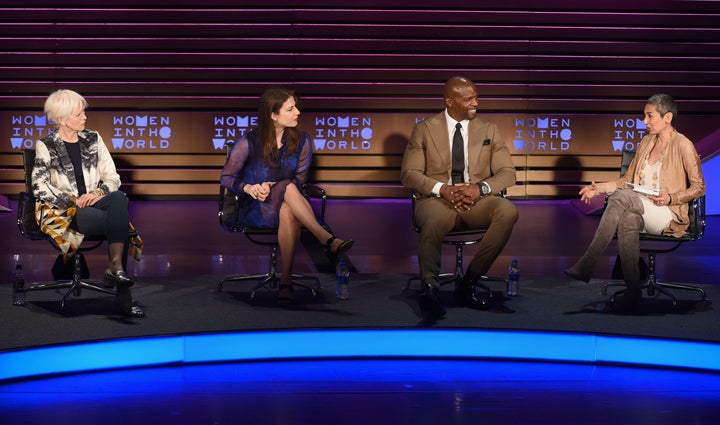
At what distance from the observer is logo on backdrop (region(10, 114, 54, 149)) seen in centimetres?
872

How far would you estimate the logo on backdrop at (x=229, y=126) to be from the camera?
882 centimetres

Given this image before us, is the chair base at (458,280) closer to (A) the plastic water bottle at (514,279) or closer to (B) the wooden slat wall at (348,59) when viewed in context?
(A) the plastic water bottle at (514,279)

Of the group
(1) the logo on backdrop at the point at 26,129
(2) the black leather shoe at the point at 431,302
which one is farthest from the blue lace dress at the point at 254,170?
(1) the logo on backdrop at the point at 26,129

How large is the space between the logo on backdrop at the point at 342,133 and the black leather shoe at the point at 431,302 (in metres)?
4.73

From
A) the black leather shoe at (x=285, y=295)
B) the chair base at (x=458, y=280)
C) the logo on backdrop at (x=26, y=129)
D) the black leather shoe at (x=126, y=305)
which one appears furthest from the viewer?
the logo on backdrop at (x=26, y=129)

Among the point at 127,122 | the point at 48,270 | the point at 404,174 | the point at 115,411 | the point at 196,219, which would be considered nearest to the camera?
the point at 115,411

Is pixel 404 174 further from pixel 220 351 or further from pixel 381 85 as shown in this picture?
pixel 381 85

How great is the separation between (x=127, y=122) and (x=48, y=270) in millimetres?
3503

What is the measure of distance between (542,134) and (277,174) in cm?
474

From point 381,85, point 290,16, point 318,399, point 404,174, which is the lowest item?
point 318,399

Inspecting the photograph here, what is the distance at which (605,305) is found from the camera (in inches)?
174

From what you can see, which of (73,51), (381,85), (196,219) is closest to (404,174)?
(196,219)

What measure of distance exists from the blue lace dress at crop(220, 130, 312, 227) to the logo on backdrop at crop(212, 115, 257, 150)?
406 centimetres

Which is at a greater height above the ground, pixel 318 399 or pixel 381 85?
pixel 381 85
